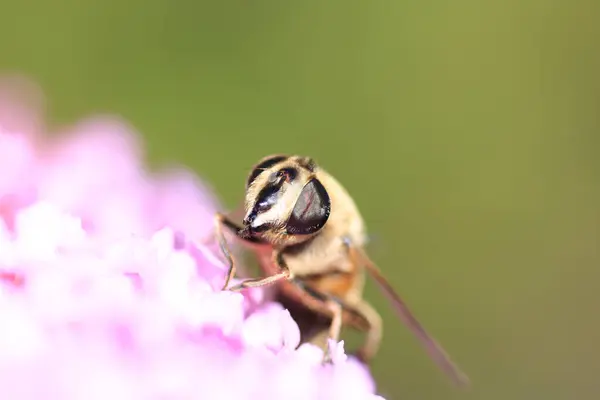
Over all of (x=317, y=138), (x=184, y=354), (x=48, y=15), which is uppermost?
(x=48, y=15)

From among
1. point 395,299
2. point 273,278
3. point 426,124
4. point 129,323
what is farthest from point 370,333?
point 426,124

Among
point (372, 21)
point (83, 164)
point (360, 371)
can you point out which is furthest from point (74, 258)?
point (372, 21)

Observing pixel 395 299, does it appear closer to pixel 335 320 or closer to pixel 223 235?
pixel 335 320

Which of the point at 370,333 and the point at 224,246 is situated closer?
the point at 224,246

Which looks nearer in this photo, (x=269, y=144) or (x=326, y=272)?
(x=326, y=272)

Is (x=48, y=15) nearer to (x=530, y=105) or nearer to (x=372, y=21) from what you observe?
(x=372, y=21)

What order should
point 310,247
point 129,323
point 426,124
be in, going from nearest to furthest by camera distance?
point 129,323 < point 310,247 < point 426,124

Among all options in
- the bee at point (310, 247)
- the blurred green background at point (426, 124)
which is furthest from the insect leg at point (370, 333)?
the blurred green background at point (426, 124)
